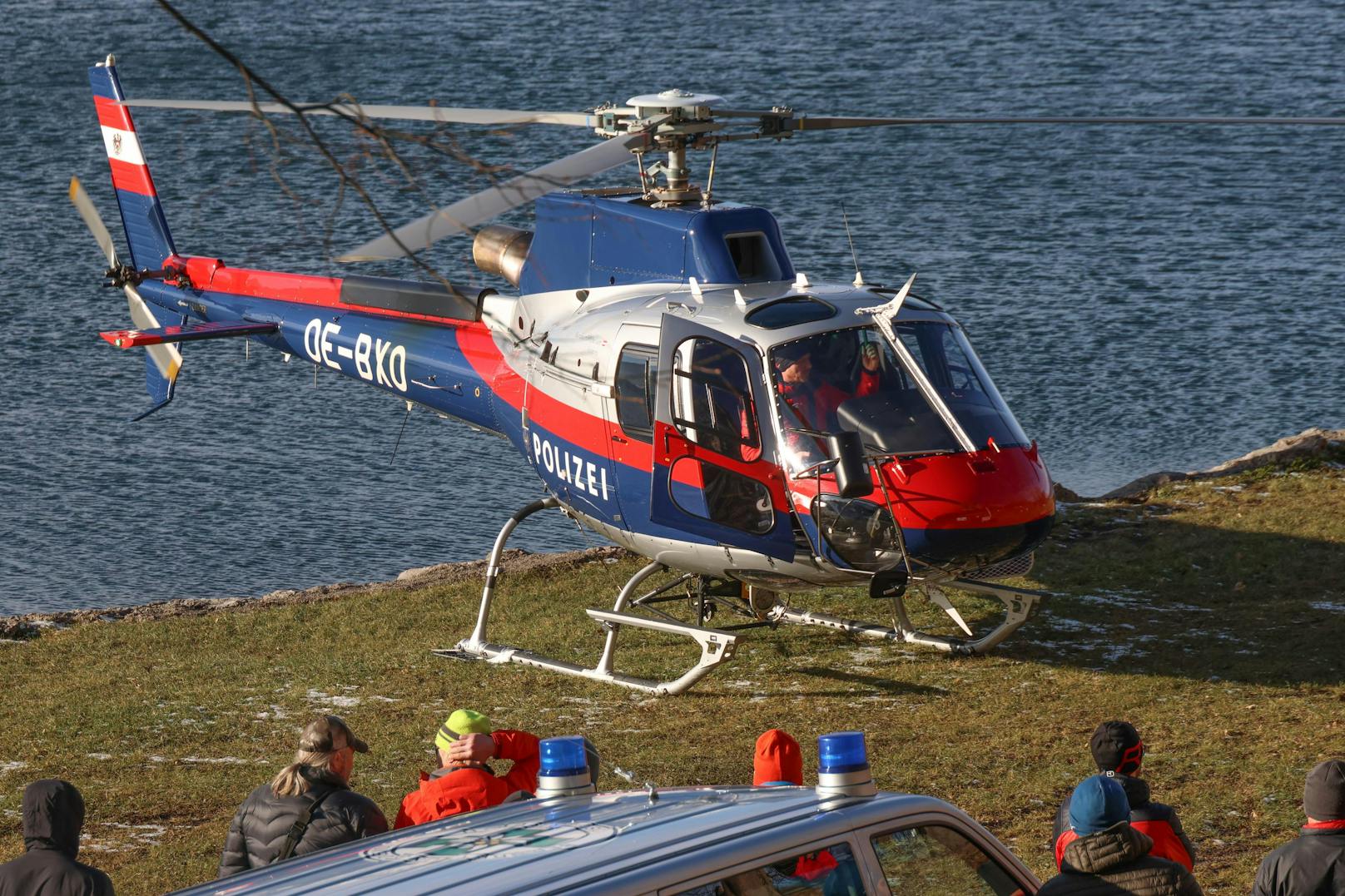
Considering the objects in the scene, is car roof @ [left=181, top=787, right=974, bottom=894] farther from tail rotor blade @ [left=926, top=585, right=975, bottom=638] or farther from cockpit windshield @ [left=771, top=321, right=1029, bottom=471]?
tail rotor blade @ [left=926, top=585, right=975, bottom=638]

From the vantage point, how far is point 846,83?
112 ft

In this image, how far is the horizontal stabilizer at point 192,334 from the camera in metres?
13.4

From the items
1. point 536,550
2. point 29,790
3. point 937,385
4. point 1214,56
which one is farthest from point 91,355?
point 1214,56

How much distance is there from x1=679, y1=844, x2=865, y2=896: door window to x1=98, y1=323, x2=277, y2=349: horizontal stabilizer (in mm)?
10450

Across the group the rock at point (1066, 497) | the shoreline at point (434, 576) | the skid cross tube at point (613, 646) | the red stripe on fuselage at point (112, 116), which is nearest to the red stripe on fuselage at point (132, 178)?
the red stripe on fuselage at point (112, 116)

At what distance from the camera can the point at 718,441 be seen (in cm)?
1016

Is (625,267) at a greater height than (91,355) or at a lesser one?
greater

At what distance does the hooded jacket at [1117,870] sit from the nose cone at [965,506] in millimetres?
4649

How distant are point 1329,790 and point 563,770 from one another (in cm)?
254

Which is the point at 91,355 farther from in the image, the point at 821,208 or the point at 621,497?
the point at 621,497

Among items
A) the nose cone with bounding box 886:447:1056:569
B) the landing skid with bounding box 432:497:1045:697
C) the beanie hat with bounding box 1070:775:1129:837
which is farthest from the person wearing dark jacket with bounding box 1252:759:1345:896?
the landing skid with bounding box 432:497:1045:697

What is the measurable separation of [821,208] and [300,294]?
1410cm

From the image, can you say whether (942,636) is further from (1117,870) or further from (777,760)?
(1117,870)

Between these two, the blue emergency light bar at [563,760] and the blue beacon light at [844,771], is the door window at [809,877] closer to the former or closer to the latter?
the blue beacon light at [844,771]
